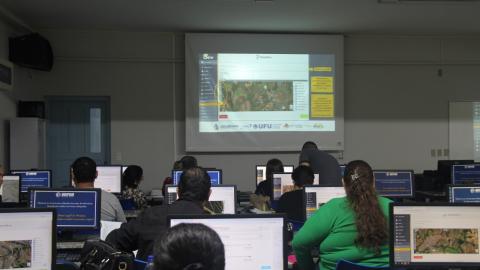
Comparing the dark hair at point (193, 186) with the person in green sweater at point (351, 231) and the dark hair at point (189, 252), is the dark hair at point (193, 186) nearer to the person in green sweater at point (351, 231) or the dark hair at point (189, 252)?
the person in green sweater at point (351, 231)

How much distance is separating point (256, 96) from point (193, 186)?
6.26 meters

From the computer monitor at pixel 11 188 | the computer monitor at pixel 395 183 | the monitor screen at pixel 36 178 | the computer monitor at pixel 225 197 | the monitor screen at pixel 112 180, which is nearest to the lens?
the computer monitor at pixel 225 197

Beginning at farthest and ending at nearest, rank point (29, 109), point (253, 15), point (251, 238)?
point (29, 109), point (253, 15), point (251, 238)

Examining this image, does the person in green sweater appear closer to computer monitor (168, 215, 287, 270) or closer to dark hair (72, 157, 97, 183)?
computer monitor (168, 215, 287, 270)

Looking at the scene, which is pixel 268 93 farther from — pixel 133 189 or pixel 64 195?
pixel 64 195

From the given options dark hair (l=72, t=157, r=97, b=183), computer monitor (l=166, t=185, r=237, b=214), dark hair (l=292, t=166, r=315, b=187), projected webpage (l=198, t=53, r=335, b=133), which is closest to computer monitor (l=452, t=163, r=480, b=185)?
dark hair (l=292, t=166, r=315, b=187)

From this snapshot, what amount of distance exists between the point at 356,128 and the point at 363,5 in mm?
2733

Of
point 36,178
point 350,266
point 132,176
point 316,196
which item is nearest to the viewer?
point 350,266

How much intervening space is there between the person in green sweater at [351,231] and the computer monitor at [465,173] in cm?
354

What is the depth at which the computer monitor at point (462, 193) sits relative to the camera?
142 inches

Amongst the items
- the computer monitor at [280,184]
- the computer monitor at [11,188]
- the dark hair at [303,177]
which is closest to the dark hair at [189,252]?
the dark hair at [303,177]

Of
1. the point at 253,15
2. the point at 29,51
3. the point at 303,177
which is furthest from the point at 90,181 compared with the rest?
the point at 29,51

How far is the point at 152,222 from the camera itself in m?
2.47

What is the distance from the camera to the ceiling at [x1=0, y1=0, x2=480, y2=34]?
6.86m
